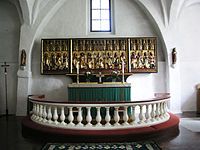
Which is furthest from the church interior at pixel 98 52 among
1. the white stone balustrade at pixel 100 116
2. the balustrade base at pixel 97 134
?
the balustrade base at pixel 97 134

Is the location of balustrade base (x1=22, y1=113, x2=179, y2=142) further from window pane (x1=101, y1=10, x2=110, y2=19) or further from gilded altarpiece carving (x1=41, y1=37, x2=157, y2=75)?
window pane (x1=101, y1=10, x2=110, y2=19)

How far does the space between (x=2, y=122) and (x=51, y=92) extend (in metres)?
3.05

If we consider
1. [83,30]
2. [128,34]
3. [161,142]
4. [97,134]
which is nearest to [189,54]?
[128,34]

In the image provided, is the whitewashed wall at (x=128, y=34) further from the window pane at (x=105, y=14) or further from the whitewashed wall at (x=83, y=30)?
the window pane at (x=105, y=14)

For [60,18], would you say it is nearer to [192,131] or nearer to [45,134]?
[45,134]

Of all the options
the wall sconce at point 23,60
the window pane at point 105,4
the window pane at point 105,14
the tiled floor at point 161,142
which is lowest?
the tiled floor at point 161,142

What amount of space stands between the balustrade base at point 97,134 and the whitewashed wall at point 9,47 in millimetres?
5462

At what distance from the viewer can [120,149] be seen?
549 centimetres

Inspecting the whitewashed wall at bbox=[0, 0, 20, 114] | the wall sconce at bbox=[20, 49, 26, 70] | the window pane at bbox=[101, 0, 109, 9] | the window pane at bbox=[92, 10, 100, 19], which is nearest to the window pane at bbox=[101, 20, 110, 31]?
the window pane at bbox=[92, 10, 100, 19]

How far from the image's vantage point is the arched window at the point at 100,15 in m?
12.2

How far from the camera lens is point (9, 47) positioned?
1179 cm

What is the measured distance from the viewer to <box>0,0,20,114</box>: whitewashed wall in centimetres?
1167

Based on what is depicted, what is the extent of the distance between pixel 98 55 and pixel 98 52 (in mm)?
147

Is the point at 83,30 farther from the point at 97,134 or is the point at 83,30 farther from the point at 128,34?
the point at 97,134
